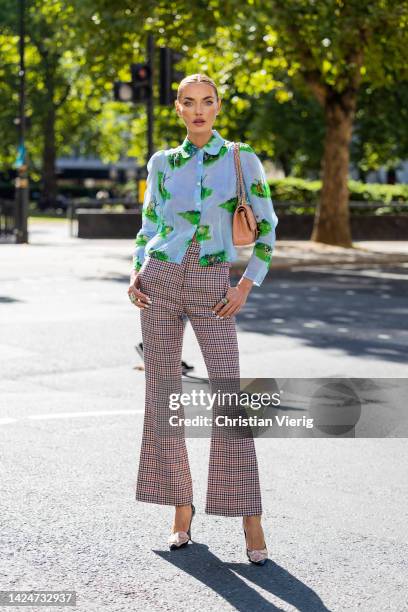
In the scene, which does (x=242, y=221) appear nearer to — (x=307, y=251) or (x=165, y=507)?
(x=165, y=507)

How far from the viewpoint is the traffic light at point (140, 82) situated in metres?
20.5

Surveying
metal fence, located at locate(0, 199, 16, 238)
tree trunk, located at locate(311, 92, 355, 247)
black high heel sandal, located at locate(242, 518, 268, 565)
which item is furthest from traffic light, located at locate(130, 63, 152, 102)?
black high heel sandal, located at locate(242, 518, 268, 565)

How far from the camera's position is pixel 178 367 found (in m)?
A: 4.82

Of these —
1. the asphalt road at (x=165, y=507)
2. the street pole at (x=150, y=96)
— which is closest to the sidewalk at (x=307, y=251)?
the street pole at (x=150, y=96)

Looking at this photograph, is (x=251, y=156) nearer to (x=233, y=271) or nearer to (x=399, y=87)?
(x=233, y=271)

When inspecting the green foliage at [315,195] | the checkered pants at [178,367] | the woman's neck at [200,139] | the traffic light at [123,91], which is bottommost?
the green foliage at [315,195]

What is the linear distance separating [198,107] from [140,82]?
16.1 metres

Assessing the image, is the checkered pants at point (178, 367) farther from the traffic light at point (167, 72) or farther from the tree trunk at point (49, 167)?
the tree trunk at point (49, 167)

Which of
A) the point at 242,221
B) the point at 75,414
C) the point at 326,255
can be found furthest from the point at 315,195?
the point at 242,221

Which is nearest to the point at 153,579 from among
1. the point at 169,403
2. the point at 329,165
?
the point at 169,403

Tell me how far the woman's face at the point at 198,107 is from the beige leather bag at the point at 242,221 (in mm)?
233

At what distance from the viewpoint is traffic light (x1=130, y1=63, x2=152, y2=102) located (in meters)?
20.5

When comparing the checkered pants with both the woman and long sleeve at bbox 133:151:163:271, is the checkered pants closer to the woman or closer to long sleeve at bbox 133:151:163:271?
the woman

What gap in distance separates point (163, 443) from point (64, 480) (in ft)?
4.46
